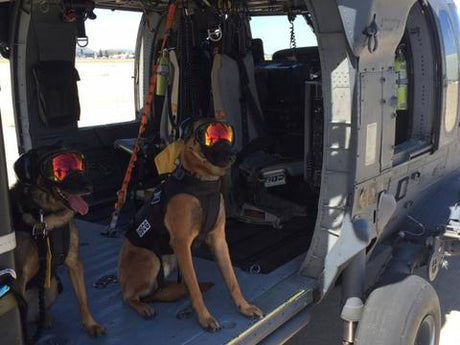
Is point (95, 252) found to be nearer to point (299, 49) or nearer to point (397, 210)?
point (397, 210)

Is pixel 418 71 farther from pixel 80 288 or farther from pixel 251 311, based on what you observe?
pixel 80 288

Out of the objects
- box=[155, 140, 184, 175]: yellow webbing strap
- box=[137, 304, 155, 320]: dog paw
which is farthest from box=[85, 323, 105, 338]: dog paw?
box=[155, 140, 184, 175]: yellow webbing strap

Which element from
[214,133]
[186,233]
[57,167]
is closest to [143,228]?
[186,233]

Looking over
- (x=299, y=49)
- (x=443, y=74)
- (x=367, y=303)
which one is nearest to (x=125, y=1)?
(x=299, y=49)

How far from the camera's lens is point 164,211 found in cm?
274

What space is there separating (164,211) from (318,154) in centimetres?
128

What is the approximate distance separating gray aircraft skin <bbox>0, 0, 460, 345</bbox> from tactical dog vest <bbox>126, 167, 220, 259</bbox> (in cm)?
37

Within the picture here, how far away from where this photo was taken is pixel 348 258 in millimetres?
2734

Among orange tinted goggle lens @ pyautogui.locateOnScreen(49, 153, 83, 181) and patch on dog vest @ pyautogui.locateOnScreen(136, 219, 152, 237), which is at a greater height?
orange tinted goggle lens @ pyautogui.locateOnScreen(49, 153, 83, 181)

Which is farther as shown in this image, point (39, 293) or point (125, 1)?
point (125, 1)

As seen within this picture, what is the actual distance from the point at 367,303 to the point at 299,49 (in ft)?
10.5

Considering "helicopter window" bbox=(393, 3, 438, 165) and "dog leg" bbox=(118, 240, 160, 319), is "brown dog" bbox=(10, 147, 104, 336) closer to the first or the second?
"dog leg" bbox=(118, 240, 160, 319)

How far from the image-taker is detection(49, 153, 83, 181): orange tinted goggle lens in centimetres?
211

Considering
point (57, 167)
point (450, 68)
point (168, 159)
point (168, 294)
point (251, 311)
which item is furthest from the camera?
point (450, 68)
